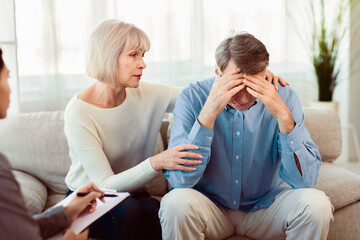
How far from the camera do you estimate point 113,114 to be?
6.72 feet

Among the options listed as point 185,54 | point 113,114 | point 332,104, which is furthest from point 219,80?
point 332,104

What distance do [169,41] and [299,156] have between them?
1.88m

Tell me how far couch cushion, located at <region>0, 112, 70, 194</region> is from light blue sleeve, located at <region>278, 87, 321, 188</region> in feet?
3.36

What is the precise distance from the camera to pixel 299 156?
177cm

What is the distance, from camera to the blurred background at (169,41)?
2.85 m

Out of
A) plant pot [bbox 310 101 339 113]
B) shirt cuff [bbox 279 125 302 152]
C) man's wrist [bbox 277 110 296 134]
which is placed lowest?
plant pot [bbox 310 101 339 113]

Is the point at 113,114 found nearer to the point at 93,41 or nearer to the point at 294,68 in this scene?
the point at 93,41

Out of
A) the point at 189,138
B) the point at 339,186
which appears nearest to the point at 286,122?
the point at 189,138

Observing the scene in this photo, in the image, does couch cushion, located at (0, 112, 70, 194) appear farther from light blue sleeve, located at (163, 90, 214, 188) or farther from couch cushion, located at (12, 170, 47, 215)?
light blue sleeve, located at (163, 90, 214, 188)

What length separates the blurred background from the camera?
9.34ft

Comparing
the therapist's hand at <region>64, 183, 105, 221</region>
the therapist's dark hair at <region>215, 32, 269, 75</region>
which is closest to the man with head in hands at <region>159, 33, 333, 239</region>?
the therapist's dark hair at <region>215, 32, 269, 75</region>

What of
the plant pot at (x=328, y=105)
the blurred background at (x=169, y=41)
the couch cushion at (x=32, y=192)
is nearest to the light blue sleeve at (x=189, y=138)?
the couch cushion at (x=32, y=192)

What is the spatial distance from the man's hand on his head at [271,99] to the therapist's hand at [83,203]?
2.19ft

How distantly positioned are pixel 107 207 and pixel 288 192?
0.74 meters
